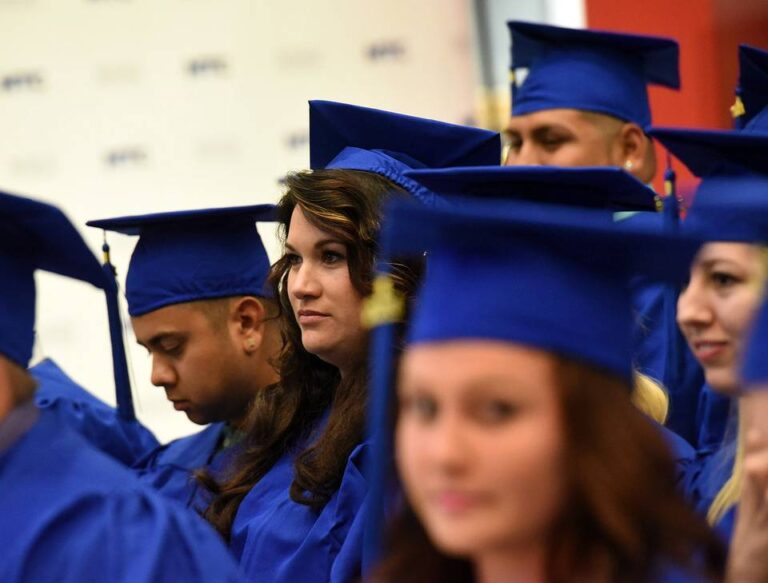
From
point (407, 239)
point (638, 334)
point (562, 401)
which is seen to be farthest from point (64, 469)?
point (638, 334)

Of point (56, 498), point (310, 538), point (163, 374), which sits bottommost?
point (310, 538)

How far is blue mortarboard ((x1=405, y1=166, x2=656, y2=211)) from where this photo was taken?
6.77 feet

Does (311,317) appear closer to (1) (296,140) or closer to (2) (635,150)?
(2) (635,150)

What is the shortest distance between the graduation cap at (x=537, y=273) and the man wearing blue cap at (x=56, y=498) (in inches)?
23.7

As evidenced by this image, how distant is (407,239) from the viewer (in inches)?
57.8

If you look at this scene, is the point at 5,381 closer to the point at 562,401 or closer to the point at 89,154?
the point at 562,401

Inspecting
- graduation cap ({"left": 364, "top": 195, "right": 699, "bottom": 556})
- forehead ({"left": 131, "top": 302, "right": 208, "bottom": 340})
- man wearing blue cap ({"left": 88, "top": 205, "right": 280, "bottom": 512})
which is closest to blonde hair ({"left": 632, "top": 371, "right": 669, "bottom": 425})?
graduation cap ({"left": 364, "top": 195, "right": 699, "bottom": 556})

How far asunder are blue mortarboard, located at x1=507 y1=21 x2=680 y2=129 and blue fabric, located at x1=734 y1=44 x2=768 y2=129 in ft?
2.68

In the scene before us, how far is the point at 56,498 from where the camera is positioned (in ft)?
6.11

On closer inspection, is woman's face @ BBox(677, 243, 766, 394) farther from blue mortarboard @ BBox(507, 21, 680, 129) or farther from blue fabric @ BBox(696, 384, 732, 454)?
blue mortarboard @ BBox(507, 21, 680, 129)

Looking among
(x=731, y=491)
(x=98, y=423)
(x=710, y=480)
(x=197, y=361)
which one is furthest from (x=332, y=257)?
(x=98, y=423)

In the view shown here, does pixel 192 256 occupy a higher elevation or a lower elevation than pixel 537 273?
lower

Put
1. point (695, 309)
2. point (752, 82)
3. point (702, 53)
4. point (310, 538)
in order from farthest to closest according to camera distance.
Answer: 1. point (702, 53)
2. point (752, 82)
3. point (310, 538)
4. point (695, 309)

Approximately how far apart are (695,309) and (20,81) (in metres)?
4.74
